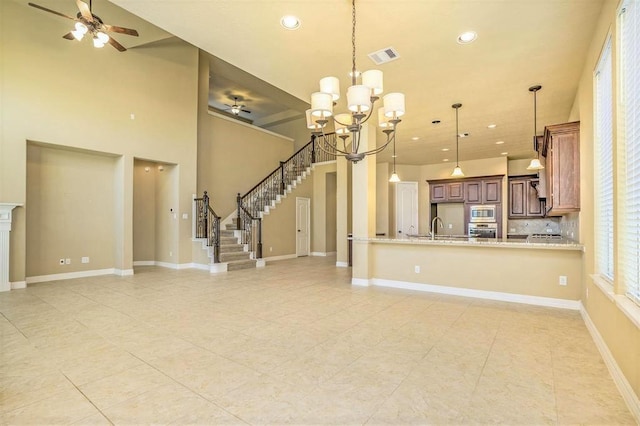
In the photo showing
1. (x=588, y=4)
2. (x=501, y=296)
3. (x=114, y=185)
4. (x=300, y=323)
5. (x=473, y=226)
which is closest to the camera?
(x=588, y=4)

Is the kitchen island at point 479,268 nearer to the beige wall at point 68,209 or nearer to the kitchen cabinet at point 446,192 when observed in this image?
the kitchen cabinet at point 446,192

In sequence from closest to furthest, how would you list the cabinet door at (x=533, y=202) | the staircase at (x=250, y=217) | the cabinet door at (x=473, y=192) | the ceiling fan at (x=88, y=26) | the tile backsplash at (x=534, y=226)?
1. the ceiling fan at (x=88, y=26)
2. the staircase at (x=250, y=217)
3. the cabinet door at (x=533, y=202)
4. the tile backsplash at (x=534, y=226)
5. the cabinet door at (x=473, y=192)

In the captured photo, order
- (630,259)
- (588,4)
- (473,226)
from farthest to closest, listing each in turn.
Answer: (473,226), (588,4), (630,259)

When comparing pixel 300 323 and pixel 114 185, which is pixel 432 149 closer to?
pixel 300 323

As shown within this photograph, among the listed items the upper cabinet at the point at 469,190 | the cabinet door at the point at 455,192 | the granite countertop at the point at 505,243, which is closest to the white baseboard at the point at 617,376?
the granite countertop at the point at 505,243

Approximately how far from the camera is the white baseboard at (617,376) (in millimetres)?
1962

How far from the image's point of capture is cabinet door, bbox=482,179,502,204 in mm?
8965

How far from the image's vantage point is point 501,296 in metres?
4.84

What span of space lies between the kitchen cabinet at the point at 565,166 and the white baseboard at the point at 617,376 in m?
1.50

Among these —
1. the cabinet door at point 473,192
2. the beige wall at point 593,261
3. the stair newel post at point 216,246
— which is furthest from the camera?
the cabinet door at point 473,192

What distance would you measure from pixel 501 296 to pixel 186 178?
24.0 feet

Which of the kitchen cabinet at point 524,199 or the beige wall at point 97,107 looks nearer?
the beige wall at point 97,107

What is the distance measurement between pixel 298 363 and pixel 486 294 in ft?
12.0

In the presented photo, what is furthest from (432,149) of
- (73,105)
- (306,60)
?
(73,105)
